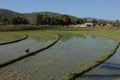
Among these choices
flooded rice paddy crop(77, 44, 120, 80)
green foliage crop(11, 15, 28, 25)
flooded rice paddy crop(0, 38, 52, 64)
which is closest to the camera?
flooded rice paddy crop(77, 44, 120, 80)

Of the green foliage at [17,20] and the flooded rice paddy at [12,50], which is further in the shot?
the green foliage at [17,20]

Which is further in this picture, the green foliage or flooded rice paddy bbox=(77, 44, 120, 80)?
the green foliage

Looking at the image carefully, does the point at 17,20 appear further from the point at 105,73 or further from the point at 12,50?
the point at 105,73

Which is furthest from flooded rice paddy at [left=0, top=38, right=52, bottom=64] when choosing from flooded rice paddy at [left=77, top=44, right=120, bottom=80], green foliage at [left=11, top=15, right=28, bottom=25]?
green foliage at [left=11, top=15, right=28, bottom=25]

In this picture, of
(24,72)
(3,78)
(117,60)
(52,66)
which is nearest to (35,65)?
(52,66)

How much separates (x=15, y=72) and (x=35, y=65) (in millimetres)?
2197

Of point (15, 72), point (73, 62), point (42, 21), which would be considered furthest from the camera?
point (42, 21)

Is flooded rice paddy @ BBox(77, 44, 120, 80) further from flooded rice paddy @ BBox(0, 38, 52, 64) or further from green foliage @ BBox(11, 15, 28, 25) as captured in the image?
green foliage @ BBox(11, 15, 28, 25)

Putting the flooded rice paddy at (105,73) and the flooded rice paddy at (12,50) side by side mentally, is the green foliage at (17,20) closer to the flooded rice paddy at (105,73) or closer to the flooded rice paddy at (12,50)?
the flooded rice paddy at (12,50)

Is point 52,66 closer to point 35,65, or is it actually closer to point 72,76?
point 35,65

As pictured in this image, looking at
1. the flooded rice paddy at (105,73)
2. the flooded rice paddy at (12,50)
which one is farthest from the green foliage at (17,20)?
the flooded rice paddy at (105,73)

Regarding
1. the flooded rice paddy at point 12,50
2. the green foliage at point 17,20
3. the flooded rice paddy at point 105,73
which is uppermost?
the flooded rice paddy at point 105,73

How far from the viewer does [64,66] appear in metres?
14.6

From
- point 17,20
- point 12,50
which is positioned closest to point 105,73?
point 12,50
